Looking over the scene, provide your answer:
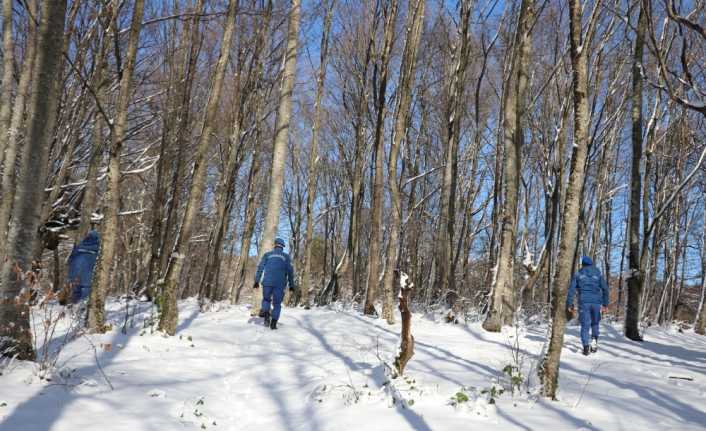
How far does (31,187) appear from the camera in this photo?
410 cm

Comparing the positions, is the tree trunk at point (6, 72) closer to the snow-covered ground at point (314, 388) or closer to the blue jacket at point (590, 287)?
the snow-covered ground at point (314, 388)

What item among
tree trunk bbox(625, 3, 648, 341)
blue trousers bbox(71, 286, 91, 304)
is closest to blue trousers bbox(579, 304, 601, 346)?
tree trunk bbox(625, 3, 648, 341)

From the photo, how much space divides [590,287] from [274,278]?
5.60 meters

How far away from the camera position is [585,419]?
12.0ft

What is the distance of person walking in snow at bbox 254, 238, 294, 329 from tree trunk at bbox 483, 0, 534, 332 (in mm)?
3989

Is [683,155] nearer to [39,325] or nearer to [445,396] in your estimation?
[445,396]

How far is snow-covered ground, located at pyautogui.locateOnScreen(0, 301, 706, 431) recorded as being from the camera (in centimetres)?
352

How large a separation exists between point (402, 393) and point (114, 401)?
2461 millimetres

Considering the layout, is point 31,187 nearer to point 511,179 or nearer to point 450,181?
point 511,179

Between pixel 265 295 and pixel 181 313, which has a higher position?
pixel 265 295

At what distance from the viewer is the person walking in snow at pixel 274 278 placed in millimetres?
8086

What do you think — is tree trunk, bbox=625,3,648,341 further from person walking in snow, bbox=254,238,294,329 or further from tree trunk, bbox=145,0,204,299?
tree trunk, bbox=145,0,204,299

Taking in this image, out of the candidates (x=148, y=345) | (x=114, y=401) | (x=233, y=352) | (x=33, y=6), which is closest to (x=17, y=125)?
(x=33, y=6)

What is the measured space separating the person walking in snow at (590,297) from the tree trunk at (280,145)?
5590 mm
